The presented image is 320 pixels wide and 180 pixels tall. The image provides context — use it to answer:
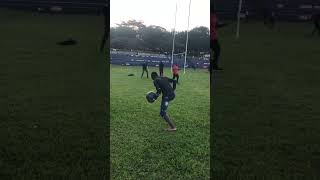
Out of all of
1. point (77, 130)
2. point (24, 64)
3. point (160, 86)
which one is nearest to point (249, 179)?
point (160, 86)

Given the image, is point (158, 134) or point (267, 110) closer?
point (158, 134)

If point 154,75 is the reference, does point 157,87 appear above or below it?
below

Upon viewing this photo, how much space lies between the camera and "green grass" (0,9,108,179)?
4.75 m

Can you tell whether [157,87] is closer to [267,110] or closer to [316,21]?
[267,110]

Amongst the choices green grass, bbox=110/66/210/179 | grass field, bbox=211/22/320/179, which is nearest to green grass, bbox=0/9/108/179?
green grass, bbox=110/66/210/179

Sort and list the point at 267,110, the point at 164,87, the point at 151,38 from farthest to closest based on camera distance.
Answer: the point at 267,110 < the point at 151,38 < the point at 164,87

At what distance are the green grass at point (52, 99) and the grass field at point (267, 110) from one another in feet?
5.16

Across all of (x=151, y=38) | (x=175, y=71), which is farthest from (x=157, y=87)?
(x=151, y=38)

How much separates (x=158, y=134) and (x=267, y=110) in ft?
9.96

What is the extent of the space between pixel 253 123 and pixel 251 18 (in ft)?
32.2

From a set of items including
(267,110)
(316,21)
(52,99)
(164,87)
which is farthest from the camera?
(316,21)

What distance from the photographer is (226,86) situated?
9.02 metres

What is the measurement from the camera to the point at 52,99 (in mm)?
7629

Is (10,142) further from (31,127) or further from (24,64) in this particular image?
(24,64)
